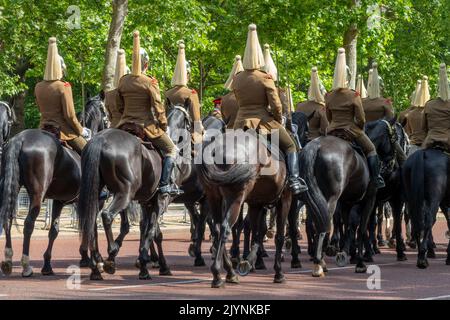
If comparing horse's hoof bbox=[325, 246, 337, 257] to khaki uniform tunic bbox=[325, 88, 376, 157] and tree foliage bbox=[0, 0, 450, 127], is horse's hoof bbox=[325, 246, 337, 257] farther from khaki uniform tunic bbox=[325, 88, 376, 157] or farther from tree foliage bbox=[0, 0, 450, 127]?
tree foliage bbox=[0, 0, 450, 127]

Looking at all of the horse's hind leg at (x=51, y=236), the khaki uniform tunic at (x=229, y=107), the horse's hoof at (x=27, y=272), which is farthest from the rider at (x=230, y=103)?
the horse's hoof at (x=27, y=272)

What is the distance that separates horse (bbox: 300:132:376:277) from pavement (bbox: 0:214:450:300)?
0.47m

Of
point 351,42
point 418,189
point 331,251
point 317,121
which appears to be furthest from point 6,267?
point 351,42

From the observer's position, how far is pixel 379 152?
18.1m

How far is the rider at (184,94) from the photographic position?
16.6 m

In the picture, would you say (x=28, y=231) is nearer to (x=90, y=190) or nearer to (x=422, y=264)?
(x=90, y=190)

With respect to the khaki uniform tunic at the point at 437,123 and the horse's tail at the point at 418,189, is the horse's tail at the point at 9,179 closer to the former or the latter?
the horse's tail at the point at 418,189

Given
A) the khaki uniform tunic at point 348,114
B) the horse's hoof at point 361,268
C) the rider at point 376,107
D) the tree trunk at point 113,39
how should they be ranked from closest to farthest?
the horse's hoof at point 361,268, the khaki uniform tunic at point 348,114, the rider at point 376,107, the tree trunk at point 113,39

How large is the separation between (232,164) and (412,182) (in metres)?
4.27

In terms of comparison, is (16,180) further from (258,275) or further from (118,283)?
(258,275)

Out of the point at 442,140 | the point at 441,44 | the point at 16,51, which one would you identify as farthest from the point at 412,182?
the point at 441,44

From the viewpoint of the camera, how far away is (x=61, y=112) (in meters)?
15.9

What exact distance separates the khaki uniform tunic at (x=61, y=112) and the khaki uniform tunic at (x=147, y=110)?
39.9 inches

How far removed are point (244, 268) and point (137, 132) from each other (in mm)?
2294
